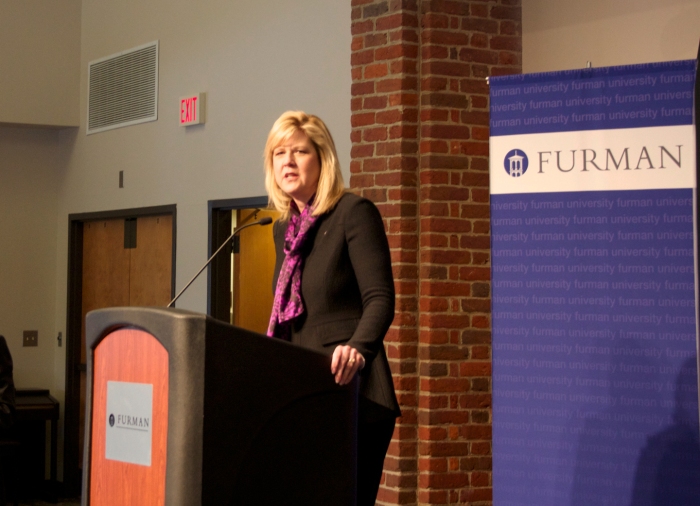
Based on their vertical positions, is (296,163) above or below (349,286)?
above

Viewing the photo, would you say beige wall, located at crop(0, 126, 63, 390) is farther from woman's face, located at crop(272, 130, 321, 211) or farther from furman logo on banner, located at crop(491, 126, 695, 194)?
woman's face, located at crop(272, 130, 321, 211)

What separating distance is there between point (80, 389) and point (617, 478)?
5.20 m

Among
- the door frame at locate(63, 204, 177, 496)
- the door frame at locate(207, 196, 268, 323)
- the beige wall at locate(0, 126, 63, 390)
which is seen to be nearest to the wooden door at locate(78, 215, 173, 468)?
the door frame at locate(63, 204, 177, 496)

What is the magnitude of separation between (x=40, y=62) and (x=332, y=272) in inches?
220

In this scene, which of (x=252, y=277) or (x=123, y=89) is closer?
(x=252, y=277)

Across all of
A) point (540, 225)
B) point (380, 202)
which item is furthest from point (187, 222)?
point (540, 225)

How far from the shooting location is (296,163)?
2.02m

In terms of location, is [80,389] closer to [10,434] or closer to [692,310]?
[10,434]

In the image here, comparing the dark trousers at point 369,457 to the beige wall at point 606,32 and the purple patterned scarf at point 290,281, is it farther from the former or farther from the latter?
the beige wall at point 606,32

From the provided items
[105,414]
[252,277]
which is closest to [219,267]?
[252,277]

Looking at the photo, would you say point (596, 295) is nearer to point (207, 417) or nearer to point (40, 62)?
point (207, 417)

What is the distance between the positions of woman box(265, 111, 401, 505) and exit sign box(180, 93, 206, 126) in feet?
12.0

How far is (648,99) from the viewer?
2.68 meters

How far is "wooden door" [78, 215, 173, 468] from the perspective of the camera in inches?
241
